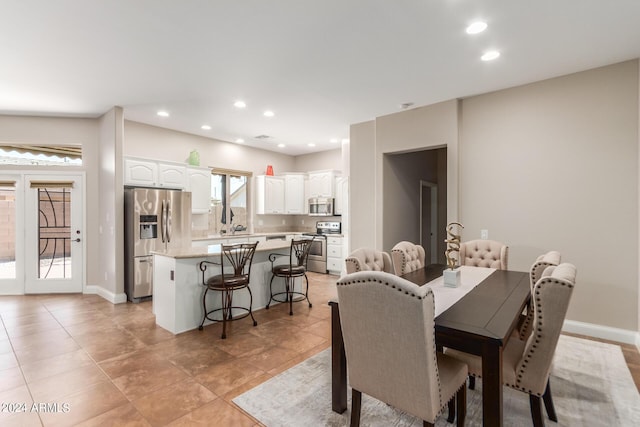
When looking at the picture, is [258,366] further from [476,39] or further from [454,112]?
[454,112]

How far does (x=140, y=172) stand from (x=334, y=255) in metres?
3.91

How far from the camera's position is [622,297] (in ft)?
10.9

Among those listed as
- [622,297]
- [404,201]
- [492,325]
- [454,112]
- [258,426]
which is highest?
[454,112]

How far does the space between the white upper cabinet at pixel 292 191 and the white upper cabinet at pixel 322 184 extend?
0.25 meters

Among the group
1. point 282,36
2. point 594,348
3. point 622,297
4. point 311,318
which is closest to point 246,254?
point 311,318

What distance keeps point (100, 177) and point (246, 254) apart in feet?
10.8

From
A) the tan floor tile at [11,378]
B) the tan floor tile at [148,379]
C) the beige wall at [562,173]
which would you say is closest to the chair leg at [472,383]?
the beige wall at [562,173]

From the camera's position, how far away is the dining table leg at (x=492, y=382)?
1525mm

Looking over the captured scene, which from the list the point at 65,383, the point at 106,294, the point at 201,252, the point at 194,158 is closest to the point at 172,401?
the point at 65,383

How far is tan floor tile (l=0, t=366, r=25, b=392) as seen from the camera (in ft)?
8.13

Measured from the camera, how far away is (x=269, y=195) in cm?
739

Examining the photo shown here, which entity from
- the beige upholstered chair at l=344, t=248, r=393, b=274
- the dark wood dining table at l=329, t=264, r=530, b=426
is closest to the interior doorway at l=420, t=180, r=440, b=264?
the beige upholstered chair at l=344, t=248, r=393, b=274

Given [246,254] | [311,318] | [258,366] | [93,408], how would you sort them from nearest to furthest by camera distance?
[93,408], [258,366], [246,254], [311,318]

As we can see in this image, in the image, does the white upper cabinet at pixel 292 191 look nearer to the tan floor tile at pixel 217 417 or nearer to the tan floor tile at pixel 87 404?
the tan floor tile at pixel 87 404
